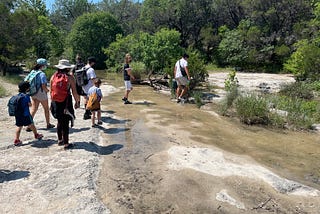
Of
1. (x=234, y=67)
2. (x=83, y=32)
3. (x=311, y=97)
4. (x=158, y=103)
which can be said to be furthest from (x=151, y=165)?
(x=83, y=32)

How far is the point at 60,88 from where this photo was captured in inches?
229

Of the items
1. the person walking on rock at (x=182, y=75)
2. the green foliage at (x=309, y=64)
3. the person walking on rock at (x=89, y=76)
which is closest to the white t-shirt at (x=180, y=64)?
the person walking on rock at (x=182, y=75)

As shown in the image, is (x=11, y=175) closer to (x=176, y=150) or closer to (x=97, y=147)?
(x=97, y=147)

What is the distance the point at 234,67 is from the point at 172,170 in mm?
26427

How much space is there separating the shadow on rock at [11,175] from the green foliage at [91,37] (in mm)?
32665

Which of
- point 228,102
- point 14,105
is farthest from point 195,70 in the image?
point 14,105

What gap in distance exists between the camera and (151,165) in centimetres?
553

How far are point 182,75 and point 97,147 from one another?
603 centimetres

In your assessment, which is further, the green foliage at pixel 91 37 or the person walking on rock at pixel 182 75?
the green foliage at pixel 91 37

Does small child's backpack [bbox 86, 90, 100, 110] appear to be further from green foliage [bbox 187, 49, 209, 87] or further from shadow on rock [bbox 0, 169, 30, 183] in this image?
green foliage [bbox 187, 49, 209, 87]

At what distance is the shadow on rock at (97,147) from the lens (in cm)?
612

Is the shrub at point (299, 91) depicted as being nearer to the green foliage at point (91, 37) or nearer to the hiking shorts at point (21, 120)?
the hiking shorts at point (21, 120)

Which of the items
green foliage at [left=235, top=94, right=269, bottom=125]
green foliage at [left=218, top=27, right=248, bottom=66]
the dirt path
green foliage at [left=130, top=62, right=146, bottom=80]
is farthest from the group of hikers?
green foliage at [left=218, top=27, right=248, bottom=66]

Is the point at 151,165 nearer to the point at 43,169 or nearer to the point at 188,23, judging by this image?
the point at 43,169
